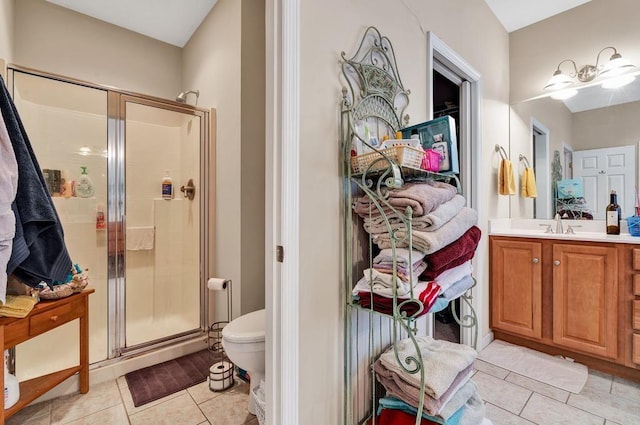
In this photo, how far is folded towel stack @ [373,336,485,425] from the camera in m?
1.07

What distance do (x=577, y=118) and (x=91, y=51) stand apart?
423cm

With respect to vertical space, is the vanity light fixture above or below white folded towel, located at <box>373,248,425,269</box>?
above

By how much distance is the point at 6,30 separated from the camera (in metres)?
1.92

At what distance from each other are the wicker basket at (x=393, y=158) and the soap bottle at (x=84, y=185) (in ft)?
7.14

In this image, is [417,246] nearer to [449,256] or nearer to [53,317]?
[449,256]

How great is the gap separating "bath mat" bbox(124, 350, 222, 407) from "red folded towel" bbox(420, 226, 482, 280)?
1649mm

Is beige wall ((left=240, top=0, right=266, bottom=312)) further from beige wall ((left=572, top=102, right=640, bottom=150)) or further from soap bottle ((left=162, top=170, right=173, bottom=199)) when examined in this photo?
beige wall ((left=572, top=102, right=640, bottom=150))

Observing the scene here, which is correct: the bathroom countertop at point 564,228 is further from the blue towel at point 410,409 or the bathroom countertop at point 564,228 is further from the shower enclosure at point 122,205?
the shower enclosure at point 122,205

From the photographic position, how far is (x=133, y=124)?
2.30 metres

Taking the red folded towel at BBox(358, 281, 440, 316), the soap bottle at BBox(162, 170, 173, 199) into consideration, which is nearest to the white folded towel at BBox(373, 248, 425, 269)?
the red folded towel at BBox(358, 281, 440, 316)

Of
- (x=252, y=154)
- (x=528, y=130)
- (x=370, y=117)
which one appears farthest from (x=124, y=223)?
(x=528, y=130)

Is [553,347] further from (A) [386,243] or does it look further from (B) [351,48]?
(B) [351,48]

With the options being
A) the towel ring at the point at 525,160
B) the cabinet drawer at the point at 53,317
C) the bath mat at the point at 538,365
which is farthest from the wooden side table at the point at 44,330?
the towel ring at the point at 525,160

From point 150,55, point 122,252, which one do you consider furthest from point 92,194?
point 150,55
